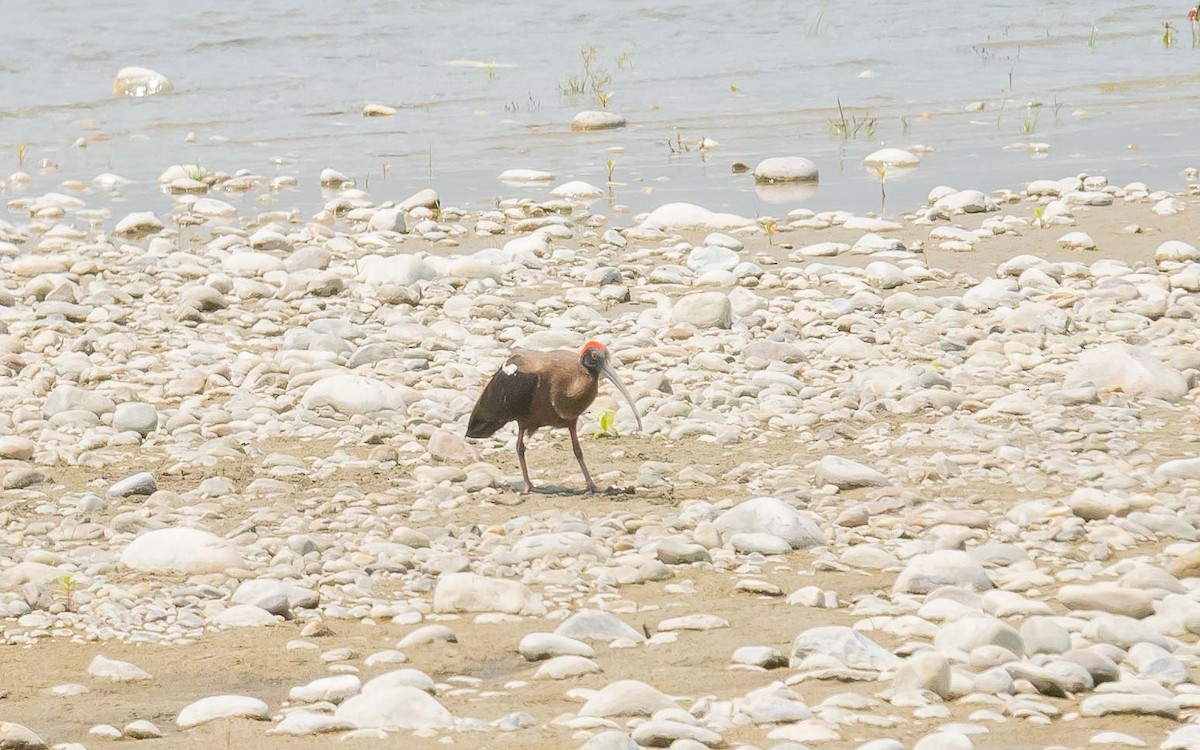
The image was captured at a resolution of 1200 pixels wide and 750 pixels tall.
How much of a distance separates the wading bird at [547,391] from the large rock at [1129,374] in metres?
2.37

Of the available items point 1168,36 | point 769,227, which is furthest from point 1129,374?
point 1168,36

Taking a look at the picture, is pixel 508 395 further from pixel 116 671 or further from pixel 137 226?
pixel 137 226

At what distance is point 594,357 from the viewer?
669 centimetres

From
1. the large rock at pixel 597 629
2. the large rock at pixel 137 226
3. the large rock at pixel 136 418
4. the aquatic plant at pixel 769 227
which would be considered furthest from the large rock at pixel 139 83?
the large rock at pixel 597 629

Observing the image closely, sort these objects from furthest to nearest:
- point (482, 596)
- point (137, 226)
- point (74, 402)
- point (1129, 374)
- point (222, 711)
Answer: point (137, 226) < point (74, 402) < point (1129, 374) < point (482, 596) < point (222, 711)

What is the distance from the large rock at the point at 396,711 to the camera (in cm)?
420

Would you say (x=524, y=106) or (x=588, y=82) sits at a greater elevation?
(x=588, y=82)

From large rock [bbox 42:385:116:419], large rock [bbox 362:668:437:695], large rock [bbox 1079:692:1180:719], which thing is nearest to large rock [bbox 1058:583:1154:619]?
large rock [bbox 1079:692:1180:719]

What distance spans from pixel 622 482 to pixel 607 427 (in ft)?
2.32

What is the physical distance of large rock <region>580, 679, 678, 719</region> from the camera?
418 cm

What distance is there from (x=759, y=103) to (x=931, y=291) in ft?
28.6

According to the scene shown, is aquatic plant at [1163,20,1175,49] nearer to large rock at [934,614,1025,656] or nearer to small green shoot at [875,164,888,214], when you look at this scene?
small green shoot at [875,164,888,214]

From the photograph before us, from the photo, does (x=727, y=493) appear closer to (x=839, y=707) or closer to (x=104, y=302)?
(x=839, y=707)

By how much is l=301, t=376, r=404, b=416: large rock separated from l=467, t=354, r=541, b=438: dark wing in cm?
107
